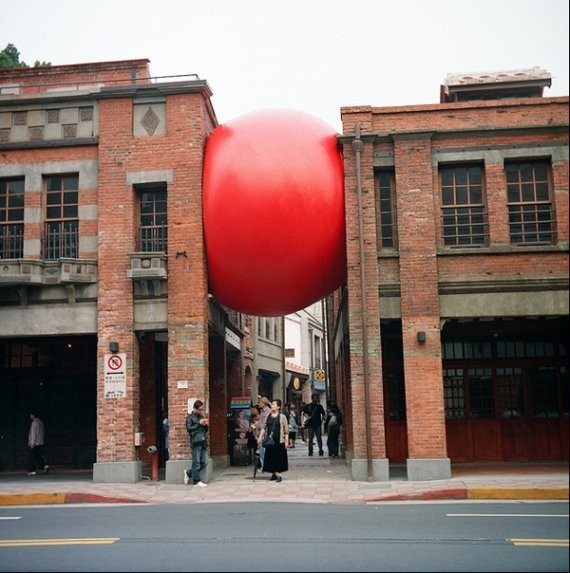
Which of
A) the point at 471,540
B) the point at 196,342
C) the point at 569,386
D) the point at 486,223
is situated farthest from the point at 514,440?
the point at 471,540

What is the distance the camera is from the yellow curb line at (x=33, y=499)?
1473cm

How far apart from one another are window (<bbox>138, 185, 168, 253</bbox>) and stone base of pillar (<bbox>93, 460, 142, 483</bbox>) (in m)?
5.19

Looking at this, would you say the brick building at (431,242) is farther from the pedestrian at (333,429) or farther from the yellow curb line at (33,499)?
the yellow curb line at (33,499)

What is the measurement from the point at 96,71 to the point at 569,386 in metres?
14.6

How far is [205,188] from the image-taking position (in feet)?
56.4

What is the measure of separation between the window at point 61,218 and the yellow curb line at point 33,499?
5.88 meters

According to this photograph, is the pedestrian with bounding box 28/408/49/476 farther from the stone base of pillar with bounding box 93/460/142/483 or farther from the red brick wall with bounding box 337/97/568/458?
the red brick wall with bounding box 337/97/568/458

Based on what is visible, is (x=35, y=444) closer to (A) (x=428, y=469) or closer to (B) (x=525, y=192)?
(A) (x=428, y=469)

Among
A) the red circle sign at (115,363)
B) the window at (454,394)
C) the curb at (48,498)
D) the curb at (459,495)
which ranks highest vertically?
the red circle sign at (115,363)

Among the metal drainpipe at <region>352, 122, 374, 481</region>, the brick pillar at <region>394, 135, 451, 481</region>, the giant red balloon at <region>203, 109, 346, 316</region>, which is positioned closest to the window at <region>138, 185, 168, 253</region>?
the giant red balloon at <region>203, 109, 346, 316</region>

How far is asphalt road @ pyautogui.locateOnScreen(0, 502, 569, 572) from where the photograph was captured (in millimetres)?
8023

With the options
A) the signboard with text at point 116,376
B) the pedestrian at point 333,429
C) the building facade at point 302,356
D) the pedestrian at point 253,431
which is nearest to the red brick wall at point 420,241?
the pedestrian at point 253,431

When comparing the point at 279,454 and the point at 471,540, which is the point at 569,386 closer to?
the point at 279,454

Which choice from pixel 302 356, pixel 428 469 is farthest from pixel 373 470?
pixel 302 356
